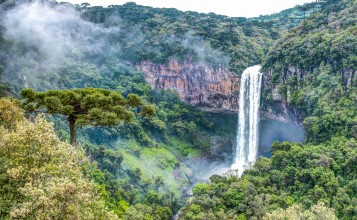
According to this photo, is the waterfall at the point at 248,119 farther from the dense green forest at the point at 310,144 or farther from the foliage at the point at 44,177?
the foliage at the point at 44,177

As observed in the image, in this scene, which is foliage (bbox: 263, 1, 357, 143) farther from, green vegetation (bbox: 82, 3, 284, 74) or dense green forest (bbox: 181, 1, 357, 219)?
green vegetation (bbox: 82, 3, 284, 74)

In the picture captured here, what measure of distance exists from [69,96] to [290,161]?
24.8m

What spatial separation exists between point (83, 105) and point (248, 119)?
129ft

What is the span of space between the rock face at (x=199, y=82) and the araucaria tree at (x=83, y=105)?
4073cm

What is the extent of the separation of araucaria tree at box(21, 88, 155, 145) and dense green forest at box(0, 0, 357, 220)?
0.20 ft

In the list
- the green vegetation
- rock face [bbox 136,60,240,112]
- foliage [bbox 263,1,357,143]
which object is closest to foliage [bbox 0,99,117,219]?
foliage [bbox 263,1,357,143]

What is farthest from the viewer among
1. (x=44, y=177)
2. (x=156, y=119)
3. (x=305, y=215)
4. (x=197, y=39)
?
(x=197, y=39)

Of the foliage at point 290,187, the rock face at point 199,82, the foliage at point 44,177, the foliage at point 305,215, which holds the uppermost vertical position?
the foliage at point 44,177

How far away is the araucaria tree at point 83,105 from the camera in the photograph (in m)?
15.7

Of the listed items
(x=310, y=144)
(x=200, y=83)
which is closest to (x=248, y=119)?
(x=200, y=83)

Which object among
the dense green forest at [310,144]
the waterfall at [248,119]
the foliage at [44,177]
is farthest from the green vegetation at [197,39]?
→ the foliage at [44,177]

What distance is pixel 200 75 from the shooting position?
2286 inches

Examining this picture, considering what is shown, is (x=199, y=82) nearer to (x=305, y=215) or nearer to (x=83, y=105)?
(x=305, y=215)

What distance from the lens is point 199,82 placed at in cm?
5825
